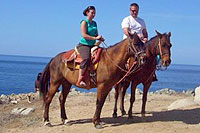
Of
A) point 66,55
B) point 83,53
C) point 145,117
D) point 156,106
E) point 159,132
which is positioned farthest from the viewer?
point 156,106

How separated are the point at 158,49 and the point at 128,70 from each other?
2.92 feet

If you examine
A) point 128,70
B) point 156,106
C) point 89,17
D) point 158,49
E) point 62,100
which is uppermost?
point 89,17

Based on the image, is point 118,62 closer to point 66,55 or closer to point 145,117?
point 66,55

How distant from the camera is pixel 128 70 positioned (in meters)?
7.93

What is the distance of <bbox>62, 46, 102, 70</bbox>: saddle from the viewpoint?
7.94m

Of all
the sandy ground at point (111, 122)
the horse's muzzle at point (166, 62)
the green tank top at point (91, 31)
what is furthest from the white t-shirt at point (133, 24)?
the sandy ground at point (111, 122)

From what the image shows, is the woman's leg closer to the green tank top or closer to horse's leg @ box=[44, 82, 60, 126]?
the green tank top

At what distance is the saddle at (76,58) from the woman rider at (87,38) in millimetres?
135

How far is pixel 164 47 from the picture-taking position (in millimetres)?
7535

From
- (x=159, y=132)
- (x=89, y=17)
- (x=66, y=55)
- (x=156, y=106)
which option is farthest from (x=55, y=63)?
(x=156, y=106)

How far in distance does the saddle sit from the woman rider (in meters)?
0.13

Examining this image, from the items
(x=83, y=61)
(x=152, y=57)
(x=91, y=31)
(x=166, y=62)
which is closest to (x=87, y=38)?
(x=91, y=31)

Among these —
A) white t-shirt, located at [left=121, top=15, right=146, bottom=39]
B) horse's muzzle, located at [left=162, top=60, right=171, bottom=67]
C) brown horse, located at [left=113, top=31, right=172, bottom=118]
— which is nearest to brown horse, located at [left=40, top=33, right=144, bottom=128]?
brown horse, located at [left=113, top=31, right=172, bottom=118]

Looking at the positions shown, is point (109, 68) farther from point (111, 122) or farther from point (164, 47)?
point (111, 122)
